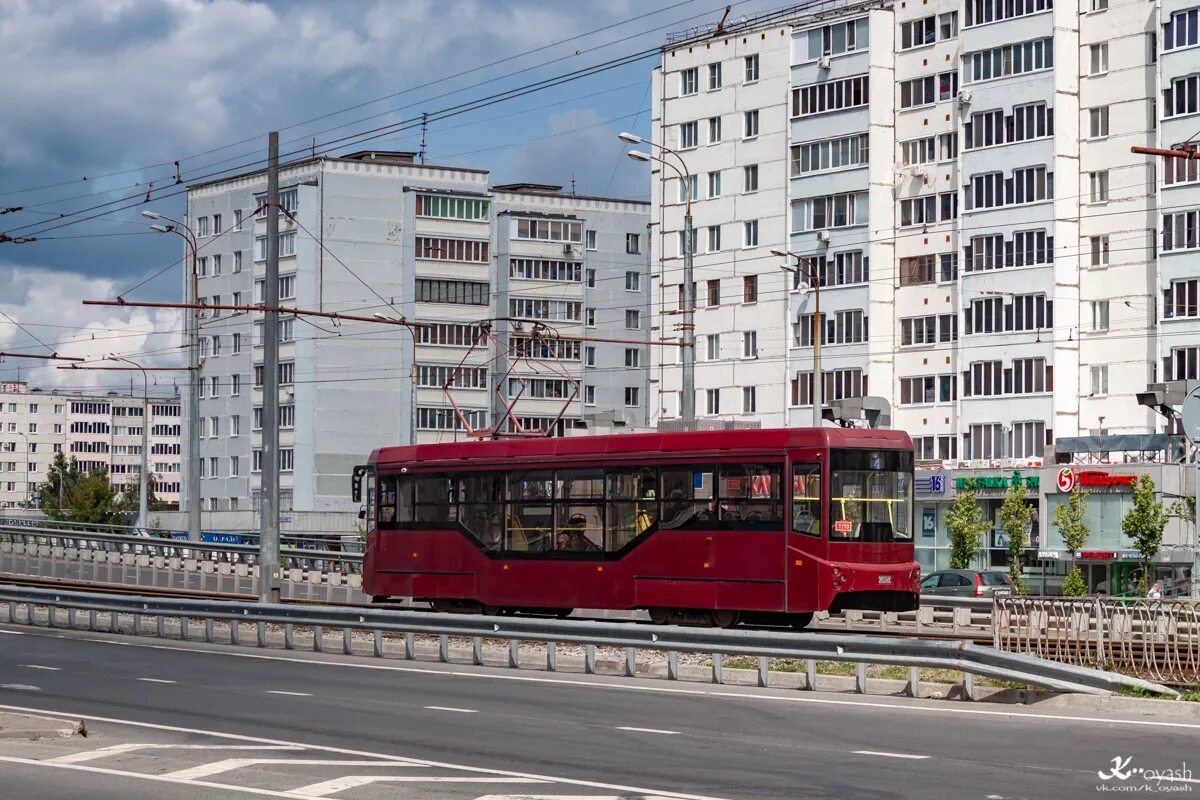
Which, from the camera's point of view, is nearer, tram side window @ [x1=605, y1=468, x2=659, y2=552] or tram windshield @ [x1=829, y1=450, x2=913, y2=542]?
tram windshield @ [x1=829, y1=450, x2=913, y2=542]

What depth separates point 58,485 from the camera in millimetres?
149750

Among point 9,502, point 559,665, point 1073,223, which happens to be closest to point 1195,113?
point 1073,223

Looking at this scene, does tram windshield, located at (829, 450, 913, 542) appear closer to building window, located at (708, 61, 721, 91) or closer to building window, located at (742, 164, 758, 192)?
building window, located at (742, 164, 758, 192)

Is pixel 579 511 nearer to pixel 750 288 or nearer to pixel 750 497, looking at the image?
pixel 750 497

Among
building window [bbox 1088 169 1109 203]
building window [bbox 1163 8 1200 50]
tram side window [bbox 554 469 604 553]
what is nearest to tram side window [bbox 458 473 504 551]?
tram side window [bbox 554 469 604 553]

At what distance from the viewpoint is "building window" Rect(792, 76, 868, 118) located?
72312 millimetres

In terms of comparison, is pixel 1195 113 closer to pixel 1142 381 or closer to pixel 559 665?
pixel 1142 381

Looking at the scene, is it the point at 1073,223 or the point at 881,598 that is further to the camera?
the point at 1073,223

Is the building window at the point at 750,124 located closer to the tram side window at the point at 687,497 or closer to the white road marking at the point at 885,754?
the tram side window at the point at 687,497

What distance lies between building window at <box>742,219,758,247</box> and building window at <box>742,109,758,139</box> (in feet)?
11.7

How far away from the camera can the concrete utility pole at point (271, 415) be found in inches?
1307

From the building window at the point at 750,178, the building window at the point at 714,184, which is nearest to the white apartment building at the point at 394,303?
the building window at the point at 714,184

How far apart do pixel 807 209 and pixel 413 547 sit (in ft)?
141

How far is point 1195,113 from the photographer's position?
201 ft
